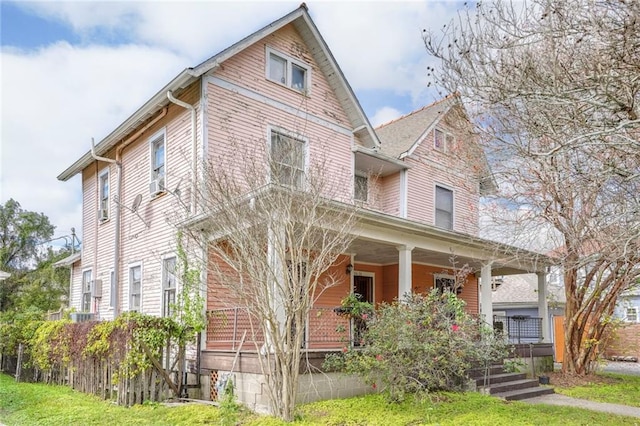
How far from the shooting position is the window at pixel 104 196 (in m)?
15.5

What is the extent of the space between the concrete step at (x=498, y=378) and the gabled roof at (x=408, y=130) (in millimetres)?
7227

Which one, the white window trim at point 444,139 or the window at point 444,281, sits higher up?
the white window trim at point 444,139

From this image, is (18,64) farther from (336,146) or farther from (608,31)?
(608,31)

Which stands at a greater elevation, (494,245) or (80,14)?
(80,14)

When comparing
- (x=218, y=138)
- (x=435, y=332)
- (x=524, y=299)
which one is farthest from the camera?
(x=524, y=299)

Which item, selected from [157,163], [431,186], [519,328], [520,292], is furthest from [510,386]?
[520,292]

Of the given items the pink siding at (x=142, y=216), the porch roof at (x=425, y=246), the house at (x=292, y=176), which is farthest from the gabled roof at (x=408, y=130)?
the pink siding at (x=142, y=216)

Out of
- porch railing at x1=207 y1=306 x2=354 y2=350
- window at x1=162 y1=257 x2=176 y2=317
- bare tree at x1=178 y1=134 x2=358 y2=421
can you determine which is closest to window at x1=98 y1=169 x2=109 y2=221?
window at x1=162 y1=257 x2=176 y2=317

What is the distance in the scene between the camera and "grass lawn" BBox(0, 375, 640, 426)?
764 centimetres

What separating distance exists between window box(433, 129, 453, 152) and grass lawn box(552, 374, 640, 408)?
8132mm

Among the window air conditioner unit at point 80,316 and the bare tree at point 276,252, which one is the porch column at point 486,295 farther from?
the window air conditioner unit at point 80,316

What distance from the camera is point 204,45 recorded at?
1195 cm

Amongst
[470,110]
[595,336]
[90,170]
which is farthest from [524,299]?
[90,170]

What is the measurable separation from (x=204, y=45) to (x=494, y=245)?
8.95m
